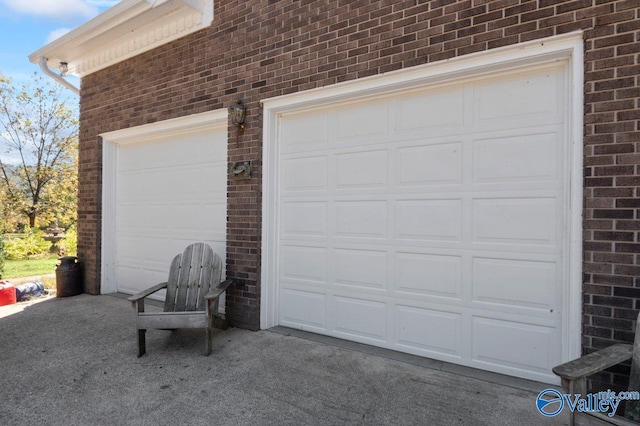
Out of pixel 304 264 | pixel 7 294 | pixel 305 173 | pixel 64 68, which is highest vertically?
pixel 64 68

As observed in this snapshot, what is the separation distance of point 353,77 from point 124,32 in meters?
3.80

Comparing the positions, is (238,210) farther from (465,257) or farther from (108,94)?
(108,94)

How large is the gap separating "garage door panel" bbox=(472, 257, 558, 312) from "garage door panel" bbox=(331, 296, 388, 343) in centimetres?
92

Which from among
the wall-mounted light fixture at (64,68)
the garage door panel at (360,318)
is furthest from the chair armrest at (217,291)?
the wall-mounted light fixture at (64,68)

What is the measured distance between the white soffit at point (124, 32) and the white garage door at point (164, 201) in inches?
52.2

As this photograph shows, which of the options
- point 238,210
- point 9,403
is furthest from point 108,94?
point 9,403

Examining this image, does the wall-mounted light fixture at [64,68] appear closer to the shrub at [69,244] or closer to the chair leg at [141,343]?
the chair leg at [141,343]

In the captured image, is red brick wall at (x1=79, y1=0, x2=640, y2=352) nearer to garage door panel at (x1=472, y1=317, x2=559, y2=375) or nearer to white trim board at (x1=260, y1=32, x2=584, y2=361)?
white trim board at (x1=260, y1=32, x2=584, y2=361)

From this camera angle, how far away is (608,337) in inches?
92.8

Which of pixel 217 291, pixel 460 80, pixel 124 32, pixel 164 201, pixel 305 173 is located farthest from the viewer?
pixel 164 201

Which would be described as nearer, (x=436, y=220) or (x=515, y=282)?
Answer: (x=515, y=282)

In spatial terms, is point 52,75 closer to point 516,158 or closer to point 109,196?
point 109,196

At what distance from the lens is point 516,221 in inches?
111

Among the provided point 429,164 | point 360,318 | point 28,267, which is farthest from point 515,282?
point 28,267
